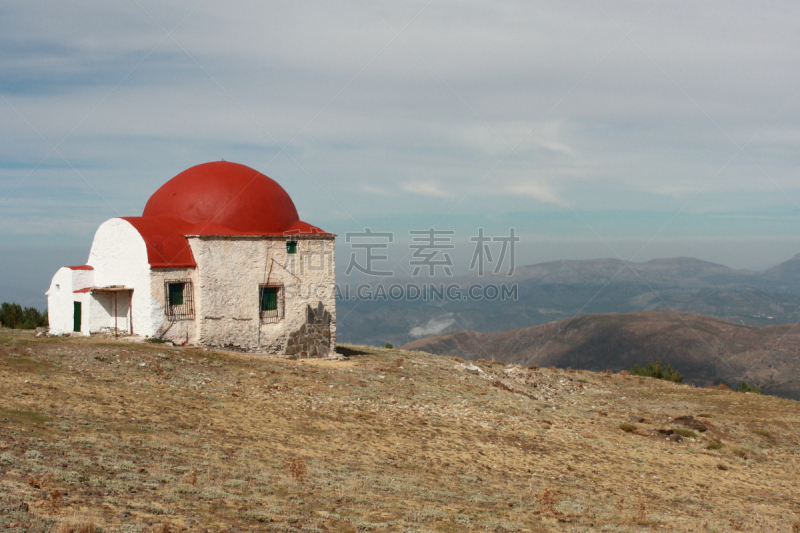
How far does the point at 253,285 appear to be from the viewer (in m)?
23.1

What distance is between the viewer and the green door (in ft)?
74.0

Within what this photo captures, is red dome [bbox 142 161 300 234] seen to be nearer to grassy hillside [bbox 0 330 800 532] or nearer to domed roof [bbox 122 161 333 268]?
domed roof [bbox 122 161 333 268]

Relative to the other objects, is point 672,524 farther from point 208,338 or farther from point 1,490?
point 208,338

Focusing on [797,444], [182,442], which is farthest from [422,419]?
[797,444]

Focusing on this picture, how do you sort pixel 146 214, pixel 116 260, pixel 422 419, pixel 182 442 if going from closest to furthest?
pixel 182 442 → pixel 422 419 → pixel 116 260 → pixel 146 214

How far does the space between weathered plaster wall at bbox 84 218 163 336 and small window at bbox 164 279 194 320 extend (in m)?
0.43

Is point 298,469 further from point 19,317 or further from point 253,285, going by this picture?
point 19,317

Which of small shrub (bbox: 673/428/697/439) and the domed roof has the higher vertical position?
the domed roof

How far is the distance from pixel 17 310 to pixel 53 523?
30801mm

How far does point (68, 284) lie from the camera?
22.6 m

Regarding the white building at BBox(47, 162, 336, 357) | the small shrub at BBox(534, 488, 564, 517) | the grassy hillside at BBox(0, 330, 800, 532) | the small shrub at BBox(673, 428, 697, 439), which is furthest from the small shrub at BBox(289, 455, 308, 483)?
the small shrub at BBox(673, 428, 697, 439)

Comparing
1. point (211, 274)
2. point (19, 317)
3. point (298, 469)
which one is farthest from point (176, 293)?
point (19, 317)

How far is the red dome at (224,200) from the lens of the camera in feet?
76.8

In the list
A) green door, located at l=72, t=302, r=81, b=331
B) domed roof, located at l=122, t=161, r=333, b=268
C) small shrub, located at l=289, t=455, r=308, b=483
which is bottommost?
small shrub, located at l=289, t=455, r=308, b=483
